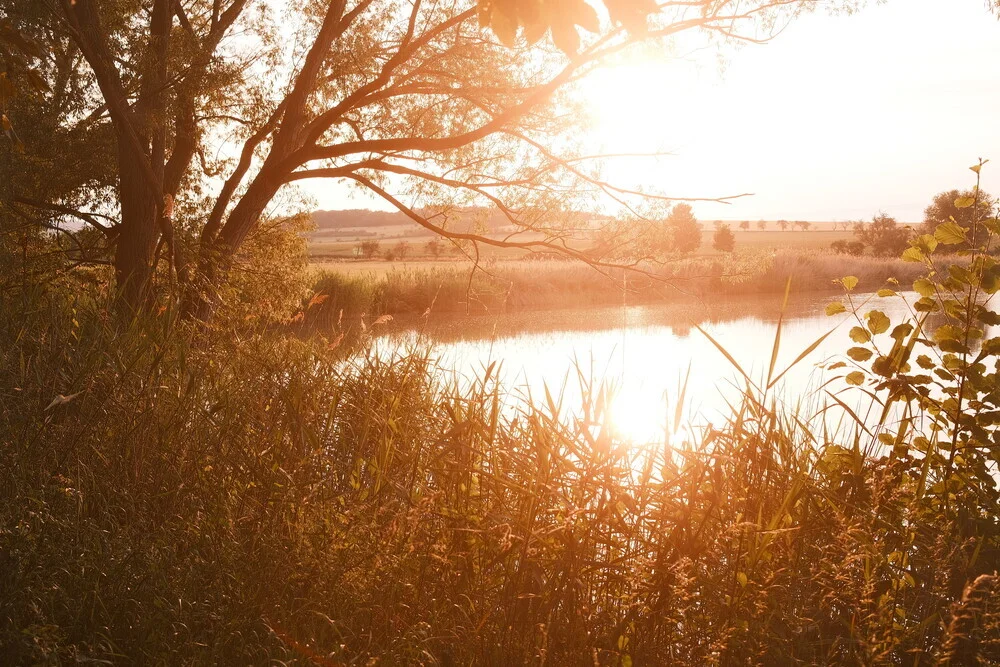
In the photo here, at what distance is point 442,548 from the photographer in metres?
2.41

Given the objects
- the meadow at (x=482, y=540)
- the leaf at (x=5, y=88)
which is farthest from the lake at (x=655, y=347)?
the leaf at (x=5, y=88)

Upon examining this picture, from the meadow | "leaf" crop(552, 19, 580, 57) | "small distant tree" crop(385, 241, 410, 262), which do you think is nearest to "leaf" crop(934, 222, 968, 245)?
the meadow

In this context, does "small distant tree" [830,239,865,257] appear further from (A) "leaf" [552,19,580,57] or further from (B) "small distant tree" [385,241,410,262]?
(A) "leaf" [552,19,580,57]

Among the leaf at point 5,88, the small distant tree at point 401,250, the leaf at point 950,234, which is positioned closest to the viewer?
the leaf at point 950,234

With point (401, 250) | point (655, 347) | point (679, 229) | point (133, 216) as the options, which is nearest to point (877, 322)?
point (679, 229)

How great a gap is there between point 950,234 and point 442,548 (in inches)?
82.5

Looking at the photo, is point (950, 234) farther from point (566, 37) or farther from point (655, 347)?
point (655, 347)

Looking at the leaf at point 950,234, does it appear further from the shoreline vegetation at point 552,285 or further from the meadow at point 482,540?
the shoreline vegetation at point 552,285

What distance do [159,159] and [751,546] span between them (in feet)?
24.6

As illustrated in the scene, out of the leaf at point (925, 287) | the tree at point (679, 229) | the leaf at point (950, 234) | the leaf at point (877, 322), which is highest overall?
the tree at point (679, 229)

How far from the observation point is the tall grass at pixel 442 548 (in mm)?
2211

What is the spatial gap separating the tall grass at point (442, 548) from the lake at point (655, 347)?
1.30 meters

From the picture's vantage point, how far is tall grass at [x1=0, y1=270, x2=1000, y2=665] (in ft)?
7.25

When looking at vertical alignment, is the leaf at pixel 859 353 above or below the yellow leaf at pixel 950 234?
below
